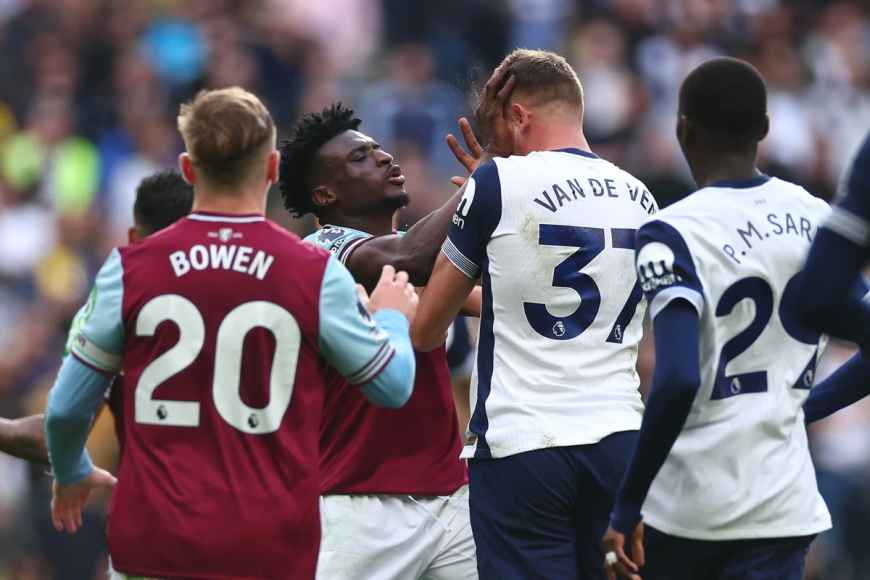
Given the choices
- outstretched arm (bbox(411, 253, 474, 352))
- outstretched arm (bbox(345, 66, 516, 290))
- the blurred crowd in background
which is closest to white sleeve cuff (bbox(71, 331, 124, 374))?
outstretched arm (bbox(411, 253, 474, 352))

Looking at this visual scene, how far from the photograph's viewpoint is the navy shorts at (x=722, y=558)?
3.88 metres

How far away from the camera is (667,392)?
367cm

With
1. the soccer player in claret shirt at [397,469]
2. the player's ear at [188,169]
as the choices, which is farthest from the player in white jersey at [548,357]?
the player's ear at [188,169]

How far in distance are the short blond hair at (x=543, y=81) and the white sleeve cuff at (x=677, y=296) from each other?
1351 mm

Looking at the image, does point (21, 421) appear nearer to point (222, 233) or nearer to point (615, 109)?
point (222, 233)

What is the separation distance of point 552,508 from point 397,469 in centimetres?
99

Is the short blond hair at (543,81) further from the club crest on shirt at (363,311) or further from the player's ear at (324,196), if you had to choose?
the club crest on shirt at (363,311)

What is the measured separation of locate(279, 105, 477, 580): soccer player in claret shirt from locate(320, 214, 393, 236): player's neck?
0.22m

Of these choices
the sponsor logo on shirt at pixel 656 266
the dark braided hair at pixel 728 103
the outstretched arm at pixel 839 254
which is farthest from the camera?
the dark braided hair at pixel 728 103

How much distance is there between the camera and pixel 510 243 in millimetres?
4508

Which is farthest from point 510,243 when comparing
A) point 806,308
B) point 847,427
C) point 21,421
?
point 847,427

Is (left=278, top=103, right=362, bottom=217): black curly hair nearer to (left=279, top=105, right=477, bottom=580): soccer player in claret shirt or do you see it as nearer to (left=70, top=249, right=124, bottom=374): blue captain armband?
(left=279, top=105, right=477, bottom=580): soccer player in claret shirt

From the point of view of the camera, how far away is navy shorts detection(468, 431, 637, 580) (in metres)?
4.43

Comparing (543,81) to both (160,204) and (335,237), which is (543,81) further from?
(160,204)
